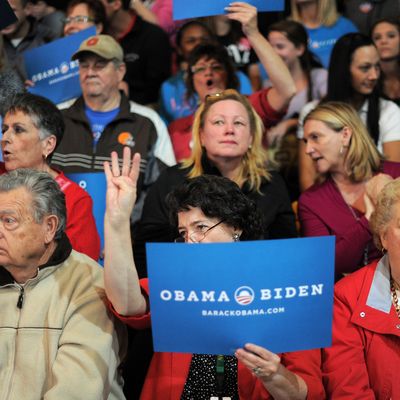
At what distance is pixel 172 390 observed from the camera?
3021 millimetres

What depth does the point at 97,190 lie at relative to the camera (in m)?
4.23

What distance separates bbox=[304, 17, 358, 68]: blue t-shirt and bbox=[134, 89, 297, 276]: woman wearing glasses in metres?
1.86

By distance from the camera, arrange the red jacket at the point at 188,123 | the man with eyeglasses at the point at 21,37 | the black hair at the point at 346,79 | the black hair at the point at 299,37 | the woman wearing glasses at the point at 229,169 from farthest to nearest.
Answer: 1. the man with eyeglasses at the point at 21,37
2. the black hair at the point at 299,37
3. the black hair at the point at 346,79
4. the red jacket at the point at 188,123
5. the woman wearing glasses at the point at 229,169

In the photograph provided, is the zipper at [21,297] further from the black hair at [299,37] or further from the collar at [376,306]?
the black hair at [299,37]

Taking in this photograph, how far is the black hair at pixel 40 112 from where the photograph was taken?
13.1 feet

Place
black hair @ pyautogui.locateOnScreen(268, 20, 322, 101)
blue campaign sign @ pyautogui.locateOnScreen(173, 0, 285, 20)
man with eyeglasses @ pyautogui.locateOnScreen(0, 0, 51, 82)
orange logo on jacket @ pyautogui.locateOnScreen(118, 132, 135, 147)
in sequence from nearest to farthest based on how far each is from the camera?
blue campaign sign @ pyautogui.locateOnScreen(173, 0, 285, 20), orange logo on jacket @ pyautogui.locateOnScreen(118, 132, 135, 147), black hair @ pyautogui.locateOnScreen(268, 20, 322, 101), man with eyeglasses @ pyautogui.locateOnScreen(0, 0, 51, 82)

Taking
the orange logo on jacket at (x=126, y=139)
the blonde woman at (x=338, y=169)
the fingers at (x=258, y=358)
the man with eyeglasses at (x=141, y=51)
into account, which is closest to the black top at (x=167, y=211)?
the blonde woman at (x=338, y=169)

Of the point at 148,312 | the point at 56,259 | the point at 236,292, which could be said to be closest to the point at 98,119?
the point at 56,259

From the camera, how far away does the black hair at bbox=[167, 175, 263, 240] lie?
10.3 ft

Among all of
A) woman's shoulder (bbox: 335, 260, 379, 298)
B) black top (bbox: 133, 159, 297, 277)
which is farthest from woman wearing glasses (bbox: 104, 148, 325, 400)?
black top (bbox: 133, 159, 297, 277)

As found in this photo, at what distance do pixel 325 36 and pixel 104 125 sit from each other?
2.01 meters

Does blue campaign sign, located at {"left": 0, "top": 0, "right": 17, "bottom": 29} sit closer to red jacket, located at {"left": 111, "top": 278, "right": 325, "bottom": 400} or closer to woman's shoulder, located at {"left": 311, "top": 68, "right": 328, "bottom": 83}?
red jacket, located at {"left": 111, "top": 278, "right": 325, "bottom": 400}

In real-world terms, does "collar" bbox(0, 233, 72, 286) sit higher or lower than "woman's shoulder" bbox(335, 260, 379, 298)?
higher

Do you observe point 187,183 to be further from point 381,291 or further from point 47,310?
point 381,291
